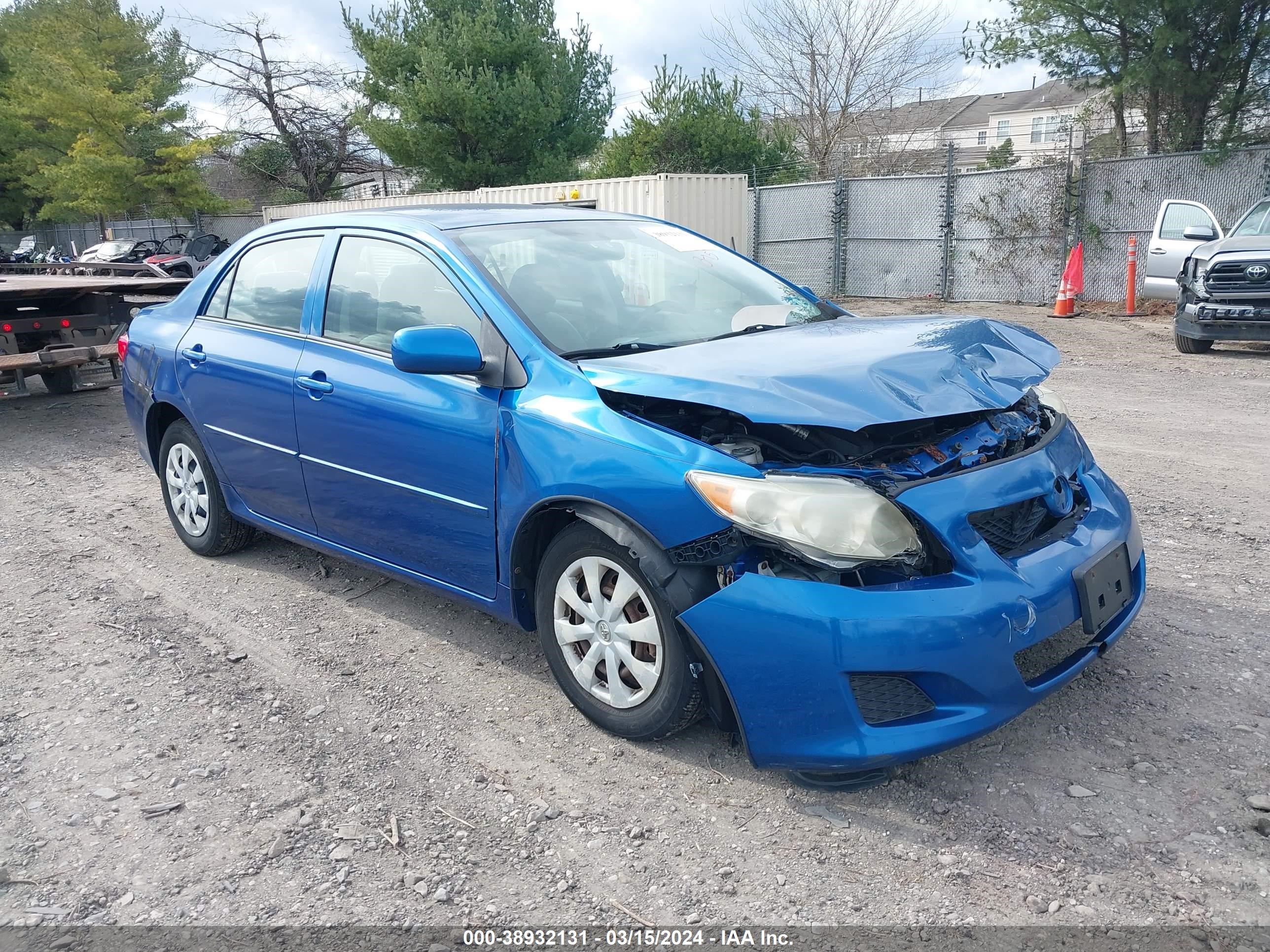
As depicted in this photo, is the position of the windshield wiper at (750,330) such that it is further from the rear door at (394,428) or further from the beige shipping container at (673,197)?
the beige shipping container at (673,197)

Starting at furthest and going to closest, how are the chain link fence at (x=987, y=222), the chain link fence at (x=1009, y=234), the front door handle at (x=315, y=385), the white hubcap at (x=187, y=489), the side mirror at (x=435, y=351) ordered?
the chain link fence at (x=1009, y=234), the chain link fence at (x=987, y=222), the white hubcap at (x=187, y=489), the front door handle at (x=315, y=385), the side mirror at (x=435, y=351)

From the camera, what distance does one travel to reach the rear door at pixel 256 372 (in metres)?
4.38

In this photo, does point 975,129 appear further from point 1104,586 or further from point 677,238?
point 1104,586

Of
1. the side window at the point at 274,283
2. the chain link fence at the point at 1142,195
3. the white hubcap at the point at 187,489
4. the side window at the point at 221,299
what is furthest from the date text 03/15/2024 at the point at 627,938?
the chain link fence at the point at 1142,195

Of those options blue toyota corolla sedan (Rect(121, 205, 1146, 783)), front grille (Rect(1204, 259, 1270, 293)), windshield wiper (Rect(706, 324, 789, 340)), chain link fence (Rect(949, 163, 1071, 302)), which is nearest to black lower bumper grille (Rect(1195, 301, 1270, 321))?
front grille (Rect(1204, 259, 1270, 293))

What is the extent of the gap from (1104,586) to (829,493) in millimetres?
983

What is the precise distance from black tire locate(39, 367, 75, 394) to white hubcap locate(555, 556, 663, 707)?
30.8ft

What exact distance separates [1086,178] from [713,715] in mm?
16525

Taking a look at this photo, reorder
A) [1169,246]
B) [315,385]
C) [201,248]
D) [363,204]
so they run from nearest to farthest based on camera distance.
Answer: [315,385] < [1169,246] < [201,248] < [363,204]

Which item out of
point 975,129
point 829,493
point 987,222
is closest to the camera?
point 829,493

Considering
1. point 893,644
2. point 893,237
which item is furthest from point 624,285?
point 893,237

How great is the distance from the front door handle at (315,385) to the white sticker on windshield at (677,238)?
151 cm

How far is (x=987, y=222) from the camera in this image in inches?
696

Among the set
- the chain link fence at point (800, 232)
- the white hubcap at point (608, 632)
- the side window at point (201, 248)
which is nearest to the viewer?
the white hubcap at point (608, 632)
